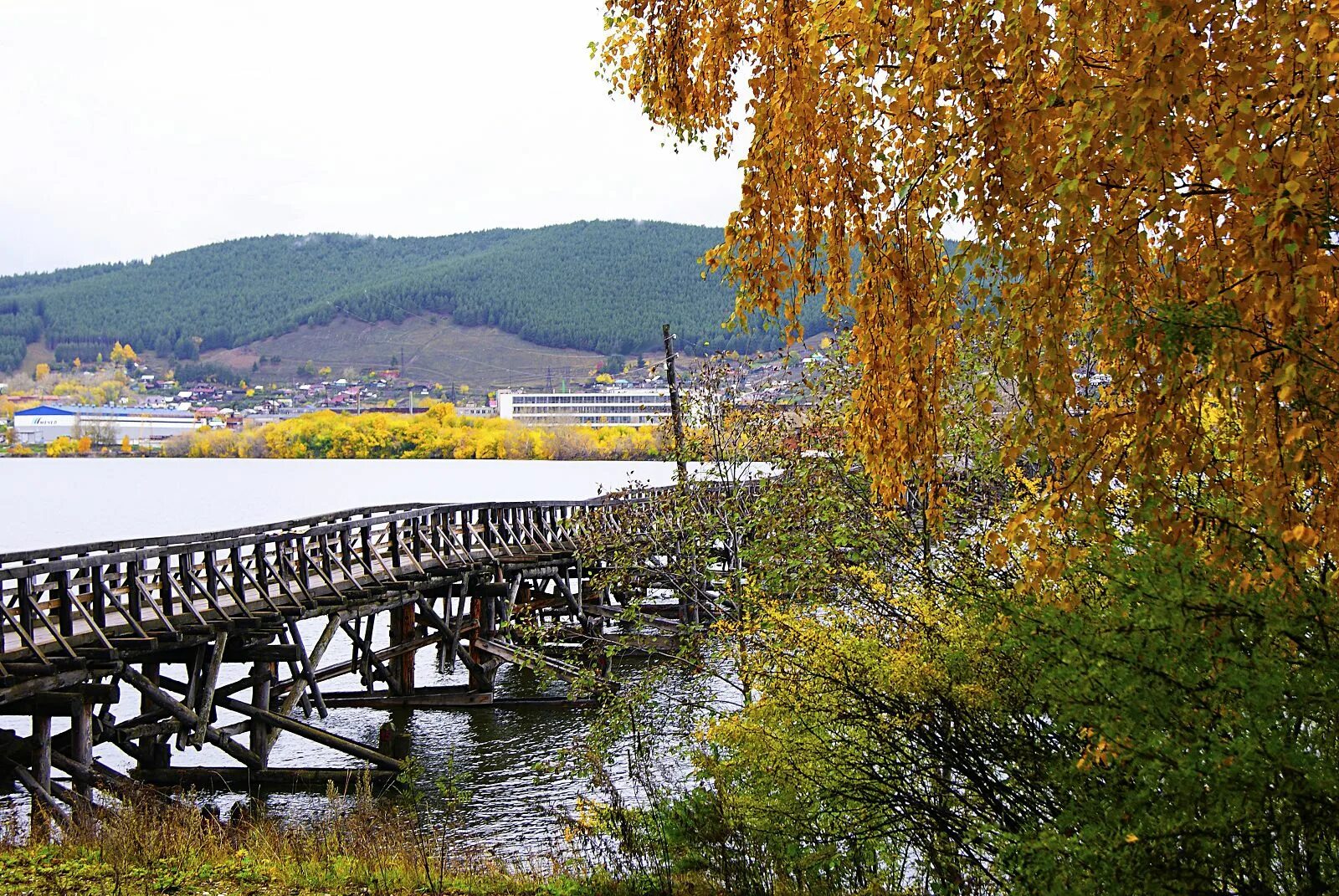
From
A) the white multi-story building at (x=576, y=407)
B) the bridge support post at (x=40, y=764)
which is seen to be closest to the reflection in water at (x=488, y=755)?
the bridge support post at (x=40, y=764)

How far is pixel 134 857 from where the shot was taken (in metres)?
10.5

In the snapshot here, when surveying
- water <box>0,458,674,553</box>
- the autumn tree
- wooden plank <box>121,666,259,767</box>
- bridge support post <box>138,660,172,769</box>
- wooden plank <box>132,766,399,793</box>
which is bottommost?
water <box>0,458,674,553</box>

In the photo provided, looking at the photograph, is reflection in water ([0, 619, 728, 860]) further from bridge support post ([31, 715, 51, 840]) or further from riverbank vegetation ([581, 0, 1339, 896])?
riverbank vegetation ([581, 0, 1339, 896])

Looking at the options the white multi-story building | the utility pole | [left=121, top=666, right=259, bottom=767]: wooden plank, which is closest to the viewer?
[left=121, top=666, right=259, bottom=767]: wooden plank

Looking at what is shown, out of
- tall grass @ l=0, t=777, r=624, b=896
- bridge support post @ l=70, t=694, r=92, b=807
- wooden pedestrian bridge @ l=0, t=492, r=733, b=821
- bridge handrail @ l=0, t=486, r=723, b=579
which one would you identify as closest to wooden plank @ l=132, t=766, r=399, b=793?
wooden pedestrian bridge @ l=0, t=492, r=733, b=821

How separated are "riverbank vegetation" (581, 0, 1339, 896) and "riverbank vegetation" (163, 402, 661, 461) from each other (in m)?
139

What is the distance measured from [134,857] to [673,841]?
4752 mm

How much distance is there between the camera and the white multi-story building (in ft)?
560

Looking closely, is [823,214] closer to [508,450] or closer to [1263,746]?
[1263,746]

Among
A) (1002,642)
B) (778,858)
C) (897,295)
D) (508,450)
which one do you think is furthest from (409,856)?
(508,450)

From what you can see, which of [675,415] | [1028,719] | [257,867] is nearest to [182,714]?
[257,867]

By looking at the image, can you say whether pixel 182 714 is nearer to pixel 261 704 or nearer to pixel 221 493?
pixel 261 704

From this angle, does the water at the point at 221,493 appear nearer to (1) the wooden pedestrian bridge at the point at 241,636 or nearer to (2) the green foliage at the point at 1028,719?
(1) the wooden pedestrian bridge at the point at 241,636

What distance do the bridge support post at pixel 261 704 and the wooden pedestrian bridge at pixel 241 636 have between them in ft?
0.10
